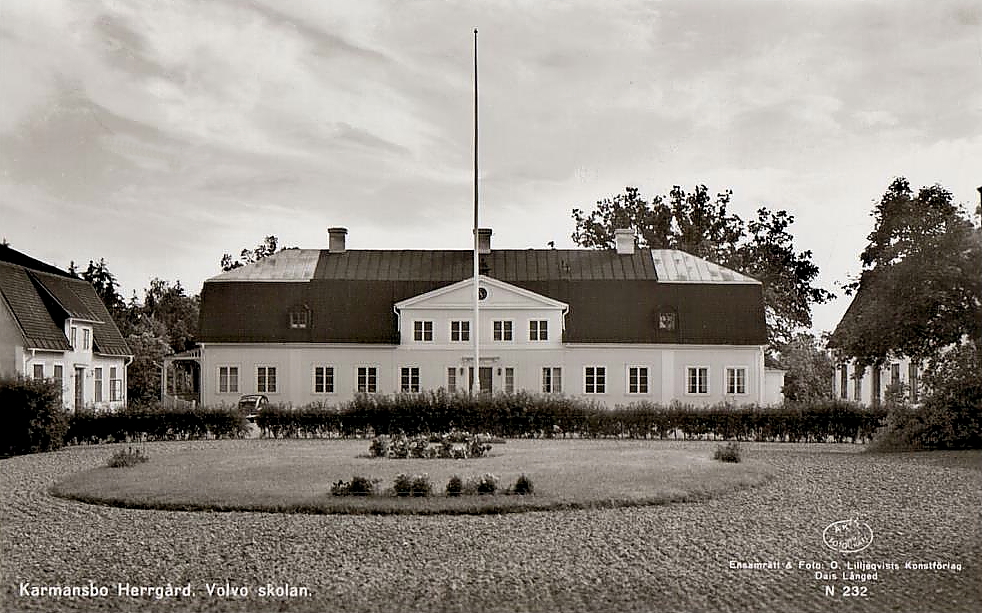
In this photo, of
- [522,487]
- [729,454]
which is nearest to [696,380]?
[729,454]

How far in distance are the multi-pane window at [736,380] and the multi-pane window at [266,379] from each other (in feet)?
53.8

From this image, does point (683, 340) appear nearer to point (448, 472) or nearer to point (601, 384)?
point (601, 384)

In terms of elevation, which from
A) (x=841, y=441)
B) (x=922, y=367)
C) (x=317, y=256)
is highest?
(x=317, y=256)

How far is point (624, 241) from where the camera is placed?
143 ft

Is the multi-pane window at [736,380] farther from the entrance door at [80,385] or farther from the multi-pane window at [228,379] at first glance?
the entrance door at [80,385]

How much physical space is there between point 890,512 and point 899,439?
9487mm

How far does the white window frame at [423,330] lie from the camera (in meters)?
40.5

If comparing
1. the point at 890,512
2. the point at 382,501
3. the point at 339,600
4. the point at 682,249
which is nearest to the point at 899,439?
the point at 890,512

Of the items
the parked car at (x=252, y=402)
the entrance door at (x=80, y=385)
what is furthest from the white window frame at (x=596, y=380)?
the entrance door at (x=80, y=385)

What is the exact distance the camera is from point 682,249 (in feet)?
152

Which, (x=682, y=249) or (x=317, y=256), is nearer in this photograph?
(x=317, y=256)

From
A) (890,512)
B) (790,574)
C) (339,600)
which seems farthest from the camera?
(890,512)

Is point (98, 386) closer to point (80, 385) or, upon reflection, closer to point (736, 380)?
point (80, 385)

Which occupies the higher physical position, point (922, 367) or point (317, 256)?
point (317, 256)
